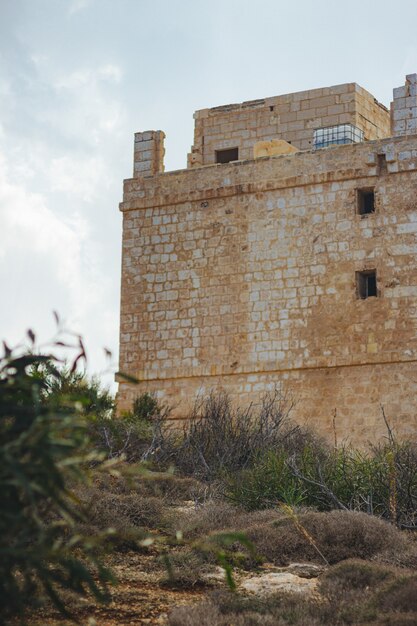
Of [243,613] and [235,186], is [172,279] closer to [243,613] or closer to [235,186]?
[235,186]

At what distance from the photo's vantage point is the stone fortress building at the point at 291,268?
2003 cm

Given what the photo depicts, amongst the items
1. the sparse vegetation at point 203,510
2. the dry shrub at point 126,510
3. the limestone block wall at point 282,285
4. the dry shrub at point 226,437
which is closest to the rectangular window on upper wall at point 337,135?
the limestone block wall at point 282,285

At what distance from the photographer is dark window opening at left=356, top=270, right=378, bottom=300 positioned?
2039cm

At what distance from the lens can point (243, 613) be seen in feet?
30.3

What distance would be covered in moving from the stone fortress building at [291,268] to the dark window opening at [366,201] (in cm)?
2

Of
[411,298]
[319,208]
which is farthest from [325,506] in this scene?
[319,208]

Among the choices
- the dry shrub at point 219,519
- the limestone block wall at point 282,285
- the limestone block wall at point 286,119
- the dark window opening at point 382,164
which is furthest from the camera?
the limestone block wall at point 286,119

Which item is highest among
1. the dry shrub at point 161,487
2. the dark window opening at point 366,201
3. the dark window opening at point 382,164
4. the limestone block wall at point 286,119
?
the limestone block wall at point 286,119

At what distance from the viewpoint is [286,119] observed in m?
23.3

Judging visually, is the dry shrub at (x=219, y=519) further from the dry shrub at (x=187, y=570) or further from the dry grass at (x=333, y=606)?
the dry grass at (x=333, y=606)

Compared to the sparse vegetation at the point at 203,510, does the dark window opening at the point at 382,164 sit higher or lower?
higher

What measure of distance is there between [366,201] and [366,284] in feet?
4.91

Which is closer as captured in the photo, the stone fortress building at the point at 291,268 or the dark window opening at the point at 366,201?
the stone fortress building at the point at 291,268

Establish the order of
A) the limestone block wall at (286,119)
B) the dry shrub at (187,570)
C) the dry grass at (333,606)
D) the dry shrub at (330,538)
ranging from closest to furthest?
the dry grass at (333,606)
the dry shrub at (187,570)
the dry shrub at (330,538)
the limestone block wall at (286,119)
